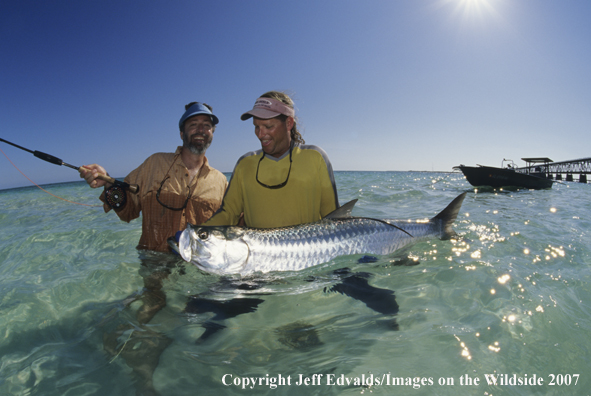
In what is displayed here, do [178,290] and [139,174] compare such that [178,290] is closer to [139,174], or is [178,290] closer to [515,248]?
[139,174]

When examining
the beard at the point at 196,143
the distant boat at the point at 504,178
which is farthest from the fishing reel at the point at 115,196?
the distant boat at the point at 504,178

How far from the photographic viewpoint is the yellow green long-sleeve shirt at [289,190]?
12.7 ft

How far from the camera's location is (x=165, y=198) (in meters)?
4.59

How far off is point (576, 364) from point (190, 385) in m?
3.21

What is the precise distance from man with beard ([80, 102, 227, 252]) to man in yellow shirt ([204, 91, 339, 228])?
886 millimetres

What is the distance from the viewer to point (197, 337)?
2900 millimetres

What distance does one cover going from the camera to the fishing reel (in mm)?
4445

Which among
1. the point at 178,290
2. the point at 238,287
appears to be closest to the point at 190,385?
the point at 238,287

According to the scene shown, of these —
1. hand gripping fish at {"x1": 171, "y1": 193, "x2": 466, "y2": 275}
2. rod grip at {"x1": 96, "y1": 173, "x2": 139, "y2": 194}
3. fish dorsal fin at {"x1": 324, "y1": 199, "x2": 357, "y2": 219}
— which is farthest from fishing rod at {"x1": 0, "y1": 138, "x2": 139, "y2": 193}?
fish dorsal fin at {"x1": 324, "y1": 199, "x2": 357, "y2": 219}

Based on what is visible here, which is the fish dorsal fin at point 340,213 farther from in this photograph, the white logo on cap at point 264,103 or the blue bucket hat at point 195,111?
the blue bucket hat at point 195,111

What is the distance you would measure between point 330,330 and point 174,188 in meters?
3.23

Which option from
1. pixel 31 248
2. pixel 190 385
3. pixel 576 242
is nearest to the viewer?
pixel 190 385

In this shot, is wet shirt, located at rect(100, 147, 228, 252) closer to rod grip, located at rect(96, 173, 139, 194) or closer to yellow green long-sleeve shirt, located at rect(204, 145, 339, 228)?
rod grip, located at rect(96, 173, 139, 194)

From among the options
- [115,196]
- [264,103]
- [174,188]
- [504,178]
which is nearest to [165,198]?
[174,188]
